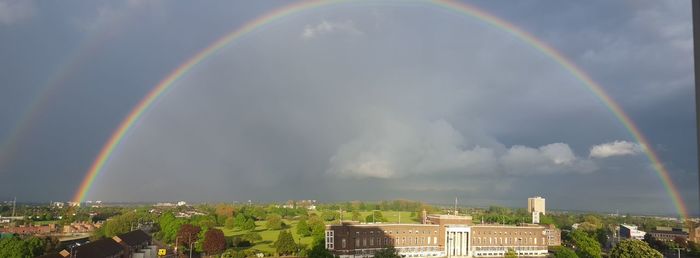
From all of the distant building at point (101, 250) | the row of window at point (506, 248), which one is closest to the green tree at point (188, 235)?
the distant building at point (101, 250)

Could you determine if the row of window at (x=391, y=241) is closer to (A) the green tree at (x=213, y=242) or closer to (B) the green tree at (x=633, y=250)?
(A) the green tree at (x=213, y=242)

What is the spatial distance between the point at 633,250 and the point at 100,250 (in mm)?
36328

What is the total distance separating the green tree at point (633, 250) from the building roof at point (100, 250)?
1386 inches

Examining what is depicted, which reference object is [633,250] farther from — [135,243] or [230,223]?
[230,223]

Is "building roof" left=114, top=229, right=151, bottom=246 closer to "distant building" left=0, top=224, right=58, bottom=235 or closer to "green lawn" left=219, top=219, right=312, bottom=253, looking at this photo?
"green lawn" left=219, top=219, right=312, bottom=253

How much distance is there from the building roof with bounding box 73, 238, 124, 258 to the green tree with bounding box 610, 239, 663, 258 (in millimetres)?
35208

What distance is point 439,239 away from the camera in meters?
54.2

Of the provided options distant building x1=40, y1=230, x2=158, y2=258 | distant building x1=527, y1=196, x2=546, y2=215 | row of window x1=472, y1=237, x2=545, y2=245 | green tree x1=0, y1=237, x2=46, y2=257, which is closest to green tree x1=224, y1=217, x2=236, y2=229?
distant building x1=40, y1=230, x2=158, y2=258

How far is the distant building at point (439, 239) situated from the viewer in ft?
160

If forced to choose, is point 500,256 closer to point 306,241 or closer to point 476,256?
point 476,256

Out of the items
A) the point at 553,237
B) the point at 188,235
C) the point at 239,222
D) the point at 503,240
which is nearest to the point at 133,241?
the point at 188,235

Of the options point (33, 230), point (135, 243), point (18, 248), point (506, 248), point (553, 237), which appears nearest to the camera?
point (18, 248)

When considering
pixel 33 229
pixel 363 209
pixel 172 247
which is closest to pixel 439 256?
pixel 172 247

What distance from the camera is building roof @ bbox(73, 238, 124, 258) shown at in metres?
37.6
